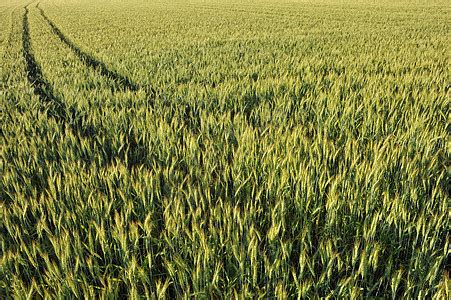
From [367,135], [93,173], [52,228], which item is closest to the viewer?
[52,228]

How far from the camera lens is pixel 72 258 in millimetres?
1370

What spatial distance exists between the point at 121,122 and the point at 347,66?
3762 mm

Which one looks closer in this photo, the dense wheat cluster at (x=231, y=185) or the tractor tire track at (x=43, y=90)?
the dense wheat cluster at (x=231, y=185)

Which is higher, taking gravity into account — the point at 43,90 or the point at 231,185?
the point at 43,90

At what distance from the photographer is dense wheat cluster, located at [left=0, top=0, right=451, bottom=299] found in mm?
1251

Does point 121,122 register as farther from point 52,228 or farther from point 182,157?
point 52,228

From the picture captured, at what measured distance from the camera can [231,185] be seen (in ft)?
6.75

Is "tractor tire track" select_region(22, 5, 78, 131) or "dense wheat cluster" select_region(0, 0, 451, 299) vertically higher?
"tractor tire track" select_region(22, 5, 78, 131)

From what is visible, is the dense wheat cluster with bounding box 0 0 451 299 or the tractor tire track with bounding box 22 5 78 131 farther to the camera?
the tractor tire track with bounding box 22 5 78 131

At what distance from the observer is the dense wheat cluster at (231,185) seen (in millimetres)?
1251

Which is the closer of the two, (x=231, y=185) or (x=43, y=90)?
(x=231, y=185)

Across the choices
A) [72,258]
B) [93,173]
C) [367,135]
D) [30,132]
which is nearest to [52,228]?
[93,173]

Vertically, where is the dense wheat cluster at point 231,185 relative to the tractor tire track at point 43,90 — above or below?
below

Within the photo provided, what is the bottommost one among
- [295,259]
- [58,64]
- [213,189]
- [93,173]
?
[295,259]
